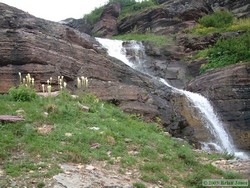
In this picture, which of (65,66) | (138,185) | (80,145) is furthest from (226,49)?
(138,185)

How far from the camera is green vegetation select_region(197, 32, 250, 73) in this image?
79.9 feet

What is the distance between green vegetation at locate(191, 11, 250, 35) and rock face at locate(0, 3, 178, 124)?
1438 cm

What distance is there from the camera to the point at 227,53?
2578 cm

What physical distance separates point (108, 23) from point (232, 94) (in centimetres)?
2472

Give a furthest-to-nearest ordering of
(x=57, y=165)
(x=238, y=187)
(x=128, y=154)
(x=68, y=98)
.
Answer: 1. (x=68, y=98)
2. (x=128, y=154)
3. (x=238, y=187)
4. (x=57, y=165)

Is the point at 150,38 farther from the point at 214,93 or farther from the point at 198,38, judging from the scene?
the point at 214,93

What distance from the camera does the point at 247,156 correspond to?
17172mm

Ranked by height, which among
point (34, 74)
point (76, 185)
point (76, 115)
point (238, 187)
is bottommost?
point (238, 187)

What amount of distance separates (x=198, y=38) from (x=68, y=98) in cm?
1861

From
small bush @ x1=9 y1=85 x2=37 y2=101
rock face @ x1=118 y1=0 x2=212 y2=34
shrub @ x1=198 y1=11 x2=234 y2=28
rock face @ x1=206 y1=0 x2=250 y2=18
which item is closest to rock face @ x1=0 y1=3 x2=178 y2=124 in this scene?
small bush @ x1=9 y1=85 x2=37 y2=101

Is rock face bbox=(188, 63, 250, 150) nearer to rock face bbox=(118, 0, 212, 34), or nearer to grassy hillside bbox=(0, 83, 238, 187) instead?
grassy hillside bbox=(0, 83, 238, 187)

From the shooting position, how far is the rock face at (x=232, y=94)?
19.2m

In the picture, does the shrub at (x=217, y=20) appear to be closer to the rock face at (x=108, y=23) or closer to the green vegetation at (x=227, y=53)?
the green vegetation at (x=227, y=53)

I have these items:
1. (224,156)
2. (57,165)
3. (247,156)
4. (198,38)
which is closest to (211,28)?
(198,38)
